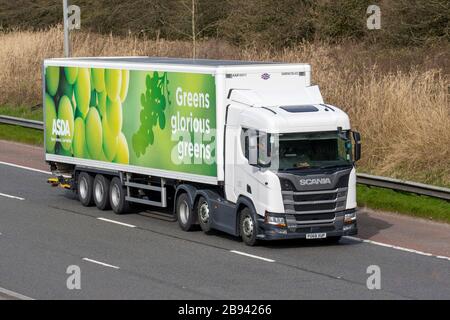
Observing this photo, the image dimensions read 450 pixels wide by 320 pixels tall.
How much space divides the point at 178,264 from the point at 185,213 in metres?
3.58

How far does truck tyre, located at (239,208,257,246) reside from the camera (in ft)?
67.5

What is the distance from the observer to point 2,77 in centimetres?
4194

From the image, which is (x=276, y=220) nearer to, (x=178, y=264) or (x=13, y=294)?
(x=178, y=264)

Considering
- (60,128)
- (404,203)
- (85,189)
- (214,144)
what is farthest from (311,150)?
(60,128)

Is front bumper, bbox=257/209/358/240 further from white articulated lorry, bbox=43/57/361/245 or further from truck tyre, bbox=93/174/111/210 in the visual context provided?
truck tyre, bbox=93/174/111/210

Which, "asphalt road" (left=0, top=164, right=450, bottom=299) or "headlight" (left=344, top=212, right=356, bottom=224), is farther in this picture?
"headlight" (left=344, top=212, right=356, bottom=224)

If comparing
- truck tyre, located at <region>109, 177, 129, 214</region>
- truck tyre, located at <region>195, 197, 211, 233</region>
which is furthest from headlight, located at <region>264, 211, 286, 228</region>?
truck tyre, located at <region>109, 177, 129, 214</region>

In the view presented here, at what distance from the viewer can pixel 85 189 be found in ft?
84.0

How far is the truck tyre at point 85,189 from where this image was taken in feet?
83.6

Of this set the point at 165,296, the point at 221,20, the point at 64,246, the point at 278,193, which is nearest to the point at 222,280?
the point at 165,296

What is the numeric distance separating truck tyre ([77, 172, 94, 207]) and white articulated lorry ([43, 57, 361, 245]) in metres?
0.03
